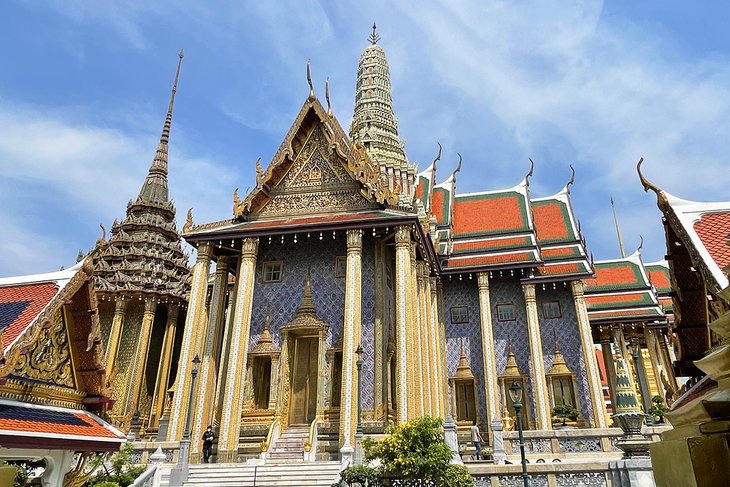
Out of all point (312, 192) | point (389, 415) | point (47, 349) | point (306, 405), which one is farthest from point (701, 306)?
point (312, 192)

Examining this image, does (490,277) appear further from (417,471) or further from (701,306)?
(701,306)

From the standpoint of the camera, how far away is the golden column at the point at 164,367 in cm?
2153

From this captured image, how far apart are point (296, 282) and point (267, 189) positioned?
3094 mm

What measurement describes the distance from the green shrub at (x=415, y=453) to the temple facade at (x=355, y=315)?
6.30 feet

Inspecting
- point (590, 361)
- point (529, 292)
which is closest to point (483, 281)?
point (529, 292)

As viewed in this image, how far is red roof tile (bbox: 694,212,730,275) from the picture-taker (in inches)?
110

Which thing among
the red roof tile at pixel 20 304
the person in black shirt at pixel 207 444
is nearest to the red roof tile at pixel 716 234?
the red roof tile at pixel 20 304

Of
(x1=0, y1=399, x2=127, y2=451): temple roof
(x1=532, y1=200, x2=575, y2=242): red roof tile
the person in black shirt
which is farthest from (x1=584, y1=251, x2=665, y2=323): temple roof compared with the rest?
(x1=0, y1=399, x2=127, y2=451): temple roof

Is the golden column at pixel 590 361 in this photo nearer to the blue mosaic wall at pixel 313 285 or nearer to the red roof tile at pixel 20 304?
the blue mosaic wall at pixel 313 285

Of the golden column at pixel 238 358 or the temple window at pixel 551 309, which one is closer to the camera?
the golden column at pixel 238 358

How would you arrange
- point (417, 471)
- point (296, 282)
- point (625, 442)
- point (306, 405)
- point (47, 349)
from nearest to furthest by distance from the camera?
1. point (47, 349)
2. point (625, 442)
3. point (417, 471)
4. point (306, 405)
5. point (296, 282)

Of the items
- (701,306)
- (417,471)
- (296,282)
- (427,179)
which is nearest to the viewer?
(701,306)

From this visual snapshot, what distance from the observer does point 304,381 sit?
14.2 m

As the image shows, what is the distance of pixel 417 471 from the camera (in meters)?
8.27
